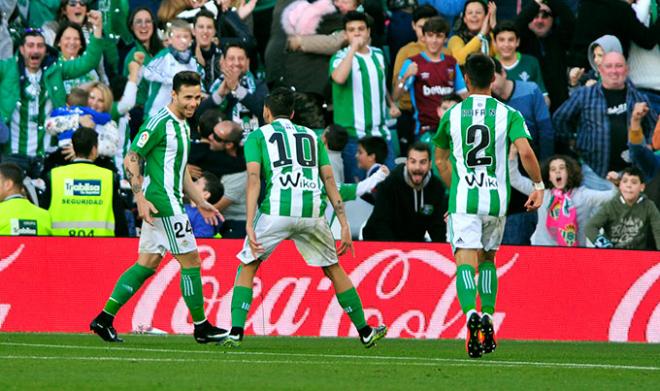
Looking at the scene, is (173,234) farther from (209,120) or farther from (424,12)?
(424,12)

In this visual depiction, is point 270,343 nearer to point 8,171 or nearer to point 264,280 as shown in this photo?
point 264,280

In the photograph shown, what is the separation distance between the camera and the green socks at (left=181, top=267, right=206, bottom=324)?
12367mm

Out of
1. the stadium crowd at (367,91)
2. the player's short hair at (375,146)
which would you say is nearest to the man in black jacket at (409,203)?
the stadium crowd at (367,91)

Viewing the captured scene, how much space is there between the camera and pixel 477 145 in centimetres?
1143

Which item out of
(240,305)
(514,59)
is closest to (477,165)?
(240,305)

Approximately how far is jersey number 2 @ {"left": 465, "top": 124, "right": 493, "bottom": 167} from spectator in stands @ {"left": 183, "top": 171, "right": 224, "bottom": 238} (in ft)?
16.0

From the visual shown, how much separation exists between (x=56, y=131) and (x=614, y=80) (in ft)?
21.2

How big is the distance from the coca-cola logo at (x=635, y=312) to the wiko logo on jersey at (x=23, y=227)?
231 inches

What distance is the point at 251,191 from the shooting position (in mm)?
11703

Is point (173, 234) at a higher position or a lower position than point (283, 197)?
lower

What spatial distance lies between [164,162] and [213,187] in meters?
3.72

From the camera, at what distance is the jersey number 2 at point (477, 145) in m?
11.4

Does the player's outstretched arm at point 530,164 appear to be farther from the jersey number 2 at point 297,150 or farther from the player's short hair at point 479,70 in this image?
the jersey number 2 at point 297,150

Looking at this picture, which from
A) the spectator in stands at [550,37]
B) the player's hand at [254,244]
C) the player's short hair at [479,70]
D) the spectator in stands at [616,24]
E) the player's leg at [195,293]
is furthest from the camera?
the spectator in stands at [550,37]
